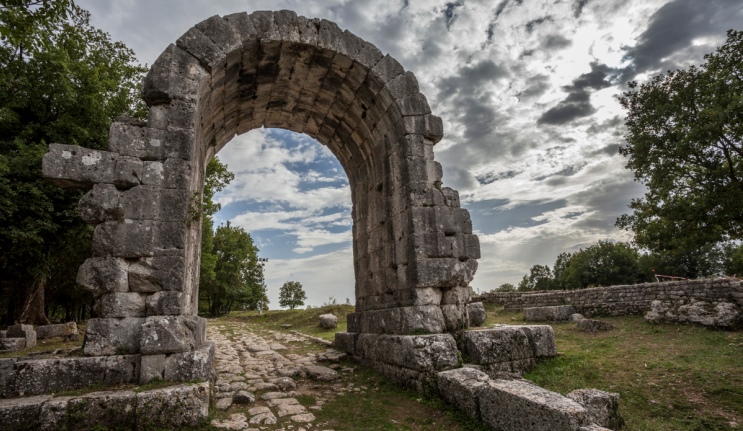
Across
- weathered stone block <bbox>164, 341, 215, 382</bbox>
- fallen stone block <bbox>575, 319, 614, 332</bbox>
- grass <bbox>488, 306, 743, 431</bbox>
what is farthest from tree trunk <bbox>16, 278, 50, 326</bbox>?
fallen stone block <bbox>575, 319, 614, 332</bbox>

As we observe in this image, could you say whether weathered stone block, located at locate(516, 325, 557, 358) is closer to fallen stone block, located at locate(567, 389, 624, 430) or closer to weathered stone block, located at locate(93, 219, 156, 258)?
fallen stone block, located at locate(567, 389, 624, 430)

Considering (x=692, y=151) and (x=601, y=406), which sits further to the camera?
(x=692, y=151)

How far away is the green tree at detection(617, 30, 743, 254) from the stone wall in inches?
57.1

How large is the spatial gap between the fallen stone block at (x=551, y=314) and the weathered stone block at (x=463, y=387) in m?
10.6

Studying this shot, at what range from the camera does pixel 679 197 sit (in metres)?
12.8

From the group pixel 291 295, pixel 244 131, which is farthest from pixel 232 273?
pixel 244 131

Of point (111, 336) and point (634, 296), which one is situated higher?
point (111, 336)

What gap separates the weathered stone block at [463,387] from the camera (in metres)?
4.81

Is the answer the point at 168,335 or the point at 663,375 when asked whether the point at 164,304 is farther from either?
the point at 663,375

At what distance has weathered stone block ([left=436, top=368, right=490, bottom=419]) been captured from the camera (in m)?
4.81

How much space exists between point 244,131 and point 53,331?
12746 millimetres

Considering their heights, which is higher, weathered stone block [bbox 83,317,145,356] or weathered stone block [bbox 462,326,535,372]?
weathered stone block [bbox 83,317,145,356]

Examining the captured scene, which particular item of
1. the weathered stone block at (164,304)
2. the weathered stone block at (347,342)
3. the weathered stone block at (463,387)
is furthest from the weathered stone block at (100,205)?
the weathered stone block at (347,342)

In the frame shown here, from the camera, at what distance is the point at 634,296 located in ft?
47.8
